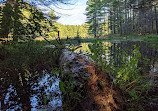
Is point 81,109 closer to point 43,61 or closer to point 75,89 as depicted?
point 75,89

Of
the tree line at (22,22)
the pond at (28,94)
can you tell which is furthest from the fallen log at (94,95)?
the tree line at (22,22)

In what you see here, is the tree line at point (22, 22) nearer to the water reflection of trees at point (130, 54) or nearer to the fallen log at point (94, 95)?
the fallen log at point (94, 95)

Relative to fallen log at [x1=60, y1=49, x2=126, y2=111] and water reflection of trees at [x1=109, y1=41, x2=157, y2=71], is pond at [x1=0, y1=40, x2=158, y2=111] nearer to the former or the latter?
water reflection of trees at [x1=109, y1=41, x2=157, y2=71]

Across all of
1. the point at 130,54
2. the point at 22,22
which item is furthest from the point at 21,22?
the point at 130,54

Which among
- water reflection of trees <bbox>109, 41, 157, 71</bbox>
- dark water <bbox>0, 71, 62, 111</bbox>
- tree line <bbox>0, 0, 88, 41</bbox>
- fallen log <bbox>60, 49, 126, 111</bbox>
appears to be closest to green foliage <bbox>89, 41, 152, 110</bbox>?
water reflection of trees <bbox>109, 41, 157, 71</bbox>

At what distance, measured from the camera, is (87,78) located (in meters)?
1.70

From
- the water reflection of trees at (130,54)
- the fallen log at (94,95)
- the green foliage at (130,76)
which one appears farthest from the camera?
the water reflection of trees at (130,54)

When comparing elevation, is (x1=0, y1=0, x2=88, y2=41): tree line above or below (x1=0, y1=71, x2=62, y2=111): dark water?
above

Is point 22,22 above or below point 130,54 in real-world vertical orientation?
above

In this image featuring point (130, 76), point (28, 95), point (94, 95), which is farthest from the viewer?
point (28, 95)

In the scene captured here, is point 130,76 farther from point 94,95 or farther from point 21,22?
point 21,22

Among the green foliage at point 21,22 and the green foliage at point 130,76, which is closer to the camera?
the green foliage at point 130,76

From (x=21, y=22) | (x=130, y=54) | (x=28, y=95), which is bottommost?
(x=28, y=95)

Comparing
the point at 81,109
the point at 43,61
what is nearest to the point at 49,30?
the point at 81,109
